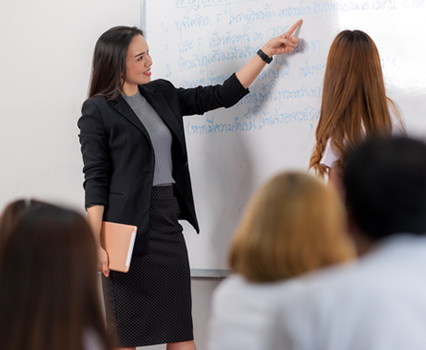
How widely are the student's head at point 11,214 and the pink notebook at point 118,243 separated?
1019mm

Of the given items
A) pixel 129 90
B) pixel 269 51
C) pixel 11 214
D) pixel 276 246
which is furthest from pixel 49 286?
pixel 269 51

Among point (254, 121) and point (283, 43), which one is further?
point (254, 121)

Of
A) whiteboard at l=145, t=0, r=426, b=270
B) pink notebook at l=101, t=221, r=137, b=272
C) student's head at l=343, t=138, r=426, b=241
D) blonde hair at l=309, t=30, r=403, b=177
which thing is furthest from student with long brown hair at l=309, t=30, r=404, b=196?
student's head at l=343, t=138, r=426, b=241

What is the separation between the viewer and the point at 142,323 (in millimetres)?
1944

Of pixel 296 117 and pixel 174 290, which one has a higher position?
pixel 296 117

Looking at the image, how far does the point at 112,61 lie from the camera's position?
197cm

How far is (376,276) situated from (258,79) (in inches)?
61.3

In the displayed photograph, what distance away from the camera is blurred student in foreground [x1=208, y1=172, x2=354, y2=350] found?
2.69ft

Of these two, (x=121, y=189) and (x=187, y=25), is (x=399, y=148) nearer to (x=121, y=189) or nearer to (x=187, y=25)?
(x=121, y=189)

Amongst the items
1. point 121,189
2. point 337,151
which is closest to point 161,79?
point 121,189

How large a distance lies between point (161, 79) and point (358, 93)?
91cm

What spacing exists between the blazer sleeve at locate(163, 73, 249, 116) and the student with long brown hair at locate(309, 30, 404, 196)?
0.46m

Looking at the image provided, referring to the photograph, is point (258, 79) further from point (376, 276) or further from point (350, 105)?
point (376, 276)

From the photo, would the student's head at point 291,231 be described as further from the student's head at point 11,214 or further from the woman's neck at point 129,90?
the woman's neck at point 129,90
